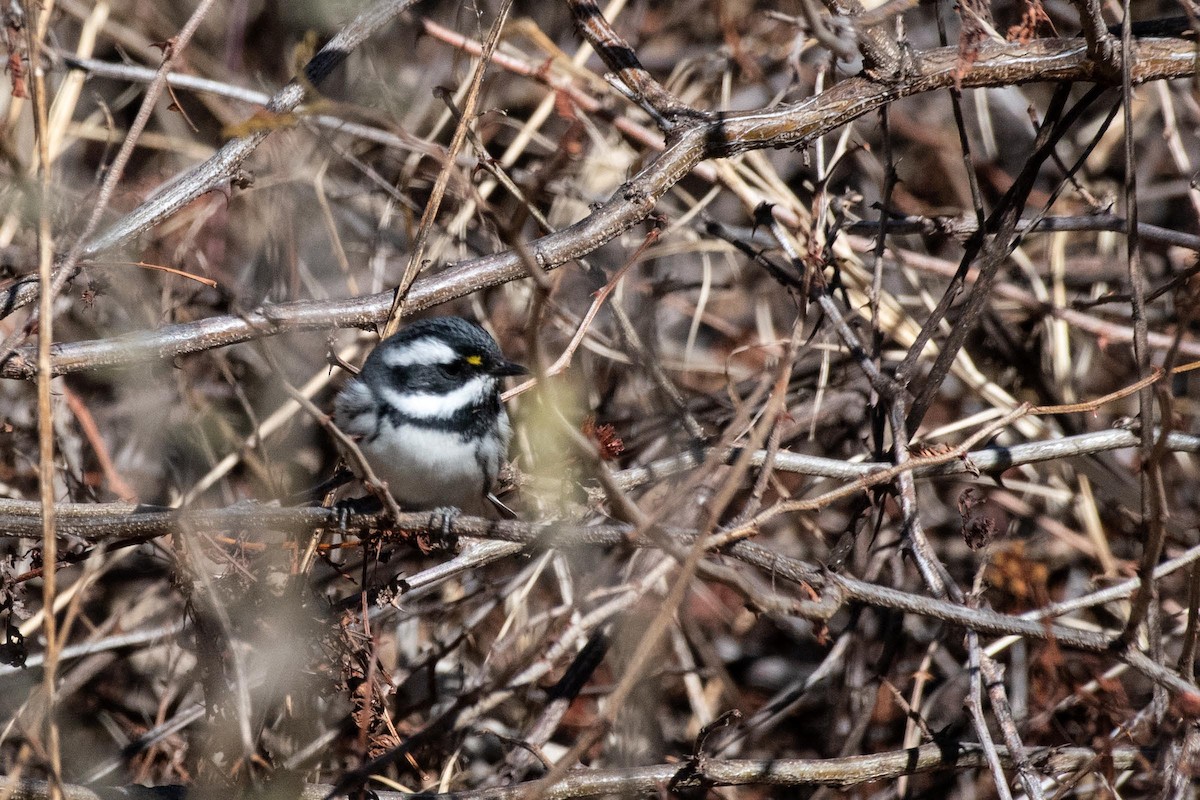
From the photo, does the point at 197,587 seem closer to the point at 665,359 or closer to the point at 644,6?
the point at 665,359

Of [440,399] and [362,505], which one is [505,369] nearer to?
[440,399]

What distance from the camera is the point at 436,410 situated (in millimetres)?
4348

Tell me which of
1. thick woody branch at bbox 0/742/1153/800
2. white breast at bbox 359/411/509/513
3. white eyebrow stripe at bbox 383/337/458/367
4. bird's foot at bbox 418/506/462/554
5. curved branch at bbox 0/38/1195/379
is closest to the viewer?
bird's foot at bbox 418/506/462/554

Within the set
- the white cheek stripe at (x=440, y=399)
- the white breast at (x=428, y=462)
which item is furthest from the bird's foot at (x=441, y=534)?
the white cheek stripe at (x=440, y=399)

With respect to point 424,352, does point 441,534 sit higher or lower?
lower

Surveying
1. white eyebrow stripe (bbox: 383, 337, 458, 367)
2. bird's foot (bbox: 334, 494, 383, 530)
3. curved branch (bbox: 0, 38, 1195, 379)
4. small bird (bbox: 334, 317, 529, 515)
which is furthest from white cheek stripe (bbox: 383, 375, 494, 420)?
curved branch (bbox: 0, 38, 1195, 379)

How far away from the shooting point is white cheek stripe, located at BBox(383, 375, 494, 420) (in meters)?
4.33

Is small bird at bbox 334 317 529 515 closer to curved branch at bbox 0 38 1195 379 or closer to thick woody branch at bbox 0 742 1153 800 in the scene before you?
curved branch at bbox 0 38 1195 379

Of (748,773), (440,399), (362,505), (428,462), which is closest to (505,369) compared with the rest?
(440,399)

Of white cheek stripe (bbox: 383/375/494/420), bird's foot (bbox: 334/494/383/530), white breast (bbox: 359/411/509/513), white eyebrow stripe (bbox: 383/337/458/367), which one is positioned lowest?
bird's foot (bbox: 334/494/383/530)

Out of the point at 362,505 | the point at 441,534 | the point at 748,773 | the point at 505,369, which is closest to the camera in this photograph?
the point at 441,534

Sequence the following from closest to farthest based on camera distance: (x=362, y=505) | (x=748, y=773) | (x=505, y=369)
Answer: (x=748, y=773) → (x=362, y=505) → (x=505, y=369)

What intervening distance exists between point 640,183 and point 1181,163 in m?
3.42

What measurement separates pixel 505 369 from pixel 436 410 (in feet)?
1.09
